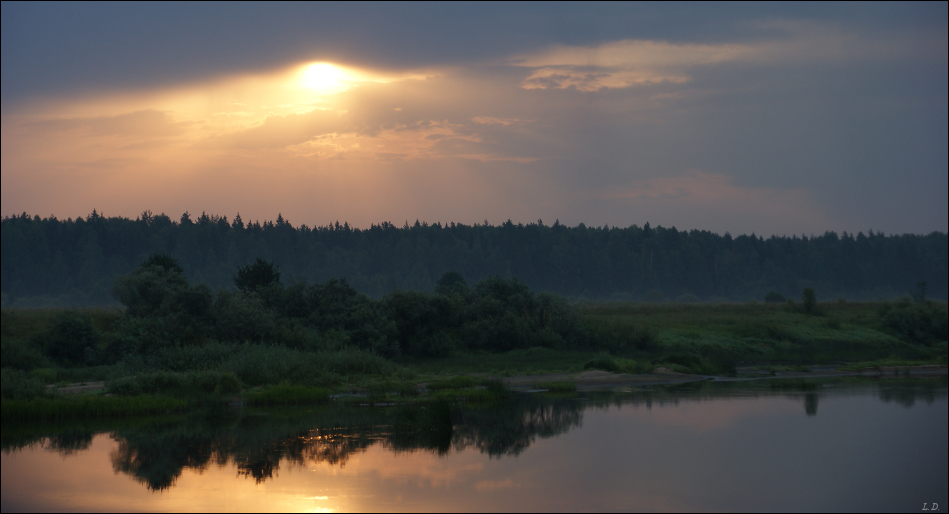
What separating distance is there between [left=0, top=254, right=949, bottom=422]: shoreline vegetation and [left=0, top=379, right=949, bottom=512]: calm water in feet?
9.73

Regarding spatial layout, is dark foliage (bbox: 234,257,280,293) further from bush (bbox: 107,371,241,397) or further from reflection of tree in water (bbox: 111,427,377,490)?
reflection of tree in water (bbox: 111,427,377,490)

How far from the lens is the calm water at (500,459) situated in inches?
571

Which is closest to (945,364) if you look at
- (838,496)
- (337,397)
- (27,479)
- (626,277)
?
(838,496)

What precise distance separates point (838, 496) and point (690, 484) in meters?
2.92

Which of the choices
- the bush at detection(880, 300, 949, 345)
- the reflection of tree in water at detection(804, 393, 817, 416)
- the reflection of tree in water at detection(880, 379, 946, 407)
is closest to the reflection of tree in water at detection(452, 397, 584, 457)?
the reflection of tree in water at detection(804, 393, 817, 416)

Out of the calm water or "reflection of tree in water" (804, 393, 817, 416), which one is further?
"reflection of tree in water" (804, 393, 817, 416)

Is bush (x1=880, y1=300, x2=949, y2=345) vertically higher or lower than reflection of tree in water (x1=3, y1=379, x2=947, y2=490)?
higher

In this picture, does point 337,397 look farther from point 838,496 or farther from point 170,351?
point 838,496

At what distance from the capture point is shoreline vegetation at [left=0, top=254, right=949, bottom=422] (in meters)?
26.3

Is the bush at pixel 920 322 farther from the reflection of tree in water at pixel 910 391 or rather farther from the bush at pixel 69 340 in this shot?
the bush at pixel 69 340

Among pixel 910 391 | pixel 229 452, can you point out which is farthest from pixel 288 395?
pixel 910 391

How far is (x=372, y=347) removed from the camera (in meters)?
37.6

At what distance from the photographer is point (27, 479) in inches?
610

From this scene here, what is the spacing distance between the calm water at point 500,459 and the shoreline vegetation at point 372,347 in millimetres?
2966
